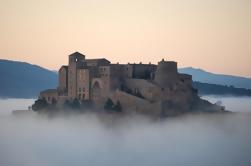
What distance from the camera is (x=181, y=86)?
82.2ft

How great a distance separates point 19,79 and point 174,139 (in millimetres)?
38992

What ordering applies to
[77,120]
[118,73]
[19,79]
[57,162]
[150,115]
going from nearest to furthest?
[150,115] → [118,73] → [77,120] → [57,162] → [19,79]

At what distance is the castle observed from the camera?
24375mm

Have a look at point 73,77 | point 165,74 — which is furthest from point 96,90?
point 165,74

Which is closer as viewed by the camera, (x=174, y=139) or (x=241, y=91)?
(x=241, y=91)

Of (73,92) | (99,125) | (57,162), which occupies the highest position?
(73,92)

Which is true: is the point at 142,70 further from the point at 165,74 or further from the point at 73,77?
the point at 73,77

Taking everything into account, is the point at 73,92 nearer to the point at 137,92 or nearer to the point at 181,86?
the point at 137,92

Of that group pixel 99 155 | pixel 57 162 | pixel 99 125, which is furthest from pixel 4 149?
pixel 99 125

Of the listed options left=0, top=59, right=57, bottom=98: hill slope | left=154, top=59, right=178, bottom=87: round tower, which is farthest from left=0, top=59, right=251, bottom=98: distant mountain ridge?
left=154, top=59, right=178, bottom=87: round tower

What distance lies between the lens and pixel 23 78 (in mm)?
68000

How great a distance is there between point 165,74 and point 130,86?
194 cm

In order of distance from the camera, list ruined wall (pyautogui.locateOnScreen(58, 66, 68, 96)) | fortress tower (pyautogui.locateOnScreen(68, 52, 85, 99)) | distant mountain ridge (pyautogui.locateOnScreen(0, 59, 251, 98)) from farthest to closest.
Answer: distant mountain ridge (pyautogui.locateOnScreen(0, 59, 251, 98)) < ruined wall (pyautogui.locateOnScreen(58, 66, 68, 96)) < fortress tower (pyautogui.locateOnScreen(68, 52, 85, 99))

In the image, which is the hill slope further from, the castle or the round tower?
the round tower
